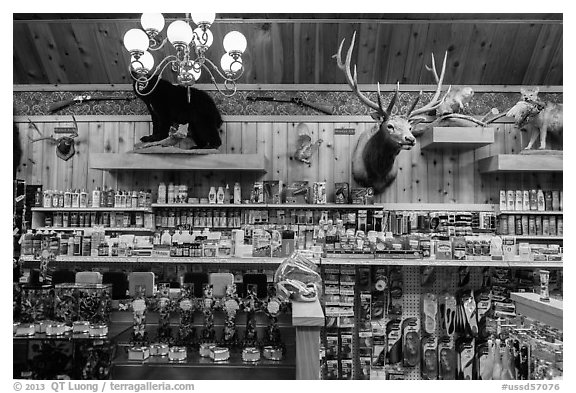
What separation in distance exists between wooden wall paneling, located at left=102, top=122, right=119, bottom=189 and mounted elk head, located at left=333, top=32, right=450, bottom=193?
2431 millimetres

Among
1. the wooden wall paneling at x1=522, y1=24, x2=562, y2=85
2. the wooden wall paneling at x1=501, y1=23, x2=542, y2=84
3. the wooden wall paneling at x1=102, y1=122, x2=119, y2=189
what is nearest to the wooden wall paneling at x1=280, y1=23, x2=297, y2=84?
the wooden wall paneling at x1=102, y1=122, x2=119, y2=189

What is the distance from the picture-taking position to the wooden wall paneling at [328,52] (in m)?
4.67

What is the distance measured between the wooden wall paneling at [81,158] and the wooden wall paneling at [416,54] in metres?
3.40

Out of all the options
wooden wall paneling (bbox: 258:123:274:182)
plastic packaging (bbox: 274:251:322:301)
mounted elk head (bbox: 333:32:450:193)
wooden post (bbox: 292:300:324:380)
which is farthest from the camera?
wooden wall paneling (bbox: 258:123:274:182)

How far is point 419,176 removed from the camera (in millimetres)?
4969

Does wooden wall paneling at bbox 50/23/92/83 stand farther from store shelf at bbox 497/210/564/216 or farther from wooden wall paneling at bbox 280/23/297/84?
store shelf at bbox 497/210/564/216

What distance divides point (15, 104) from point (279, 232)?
3183mm

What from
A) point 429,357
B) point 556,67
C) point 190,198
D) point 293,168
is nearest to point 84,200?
point 190,198

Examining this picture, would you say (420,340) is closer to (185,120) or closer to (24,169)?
(185,120)

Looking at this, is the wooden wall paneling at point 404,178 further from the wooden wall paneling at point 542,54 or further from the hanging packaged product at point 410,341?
the wooden wall paneling at point 542,54

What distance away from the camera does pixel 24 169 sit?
5152 mm

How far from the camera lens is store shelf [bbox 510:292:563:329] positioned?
227 cm

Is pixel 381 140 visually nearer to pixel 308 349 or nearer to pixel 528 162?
pixel 528 162

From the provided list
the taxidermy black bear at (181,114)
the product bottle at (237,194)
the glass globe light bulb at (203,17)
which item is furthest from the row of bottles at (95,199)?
the glass globe light bulb at (203,17)
